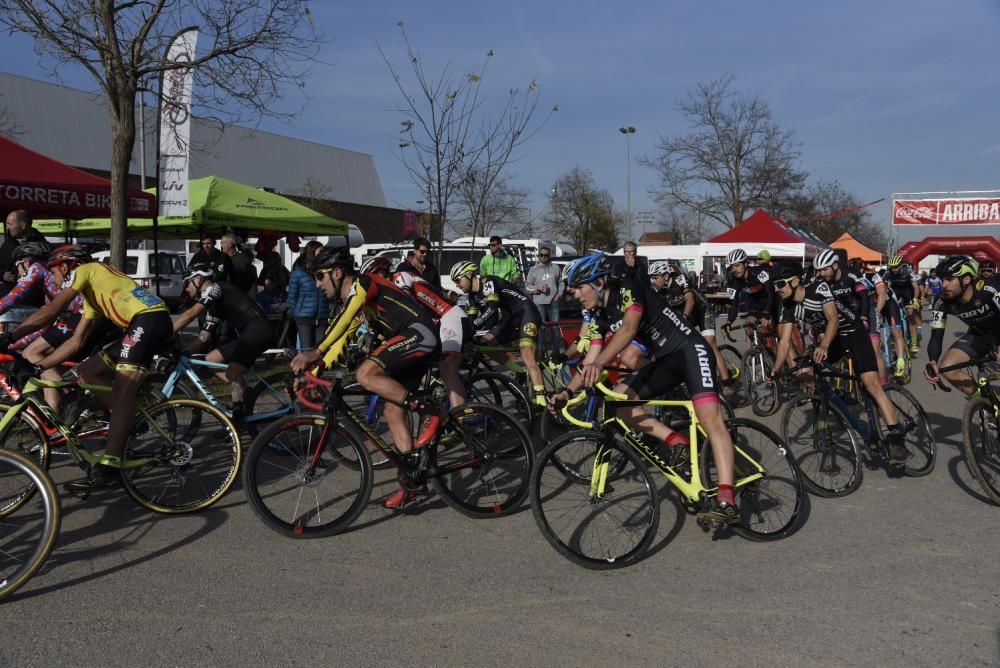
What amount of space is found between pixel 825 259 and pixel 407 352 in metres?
4.19

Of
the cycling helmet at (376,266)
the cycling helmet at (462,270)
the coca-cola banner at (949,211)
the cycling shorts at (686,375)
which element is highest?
the coca-cola banner at (949,211)

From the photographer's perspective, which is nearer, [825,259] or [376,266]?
[376,266]

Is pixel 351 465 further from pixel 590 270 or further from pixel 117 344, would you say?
pixel 117 344

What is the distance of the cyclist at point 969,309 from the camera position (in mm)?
6449

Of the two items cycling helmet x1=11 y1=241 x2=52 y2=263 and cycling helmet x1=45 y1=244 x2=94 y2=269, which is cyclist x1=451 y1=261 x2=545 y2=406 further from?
cycling helmet x1=11 y1=241 x2=52 y2=263

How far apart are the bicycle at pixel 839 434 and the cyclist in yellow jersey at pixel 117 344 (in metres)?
4.70

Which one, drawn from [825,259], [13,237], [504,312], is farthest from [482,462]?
[13,237]

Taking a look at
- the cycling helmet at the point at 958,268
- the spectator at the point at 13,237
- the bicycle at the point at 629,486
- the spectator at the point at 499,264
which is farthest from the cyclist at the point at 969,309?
the spectator at the point at 13,237

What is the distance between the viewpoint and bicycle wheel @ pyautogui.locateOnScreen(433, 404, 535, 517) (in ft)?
17.9

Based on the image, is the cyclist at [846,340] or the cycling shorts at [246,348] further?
the cycling shorts at [246,348]

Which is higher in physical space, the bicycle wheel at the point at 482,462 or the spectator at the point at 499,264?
the spectator at the point at 499,264

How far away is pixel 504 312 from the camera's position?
8406 millimetres

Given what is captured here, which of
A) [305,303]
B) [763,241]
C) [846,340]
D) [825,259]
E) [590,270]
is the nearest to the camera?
[590,270]

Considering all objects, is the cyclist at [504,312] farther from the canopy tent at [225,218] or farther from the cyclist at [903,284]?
the cyclist at [903,284]
